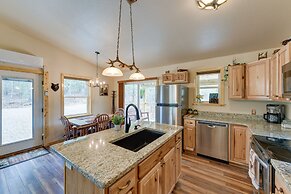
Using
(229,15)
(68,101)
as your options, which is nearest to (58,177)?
(68,101)

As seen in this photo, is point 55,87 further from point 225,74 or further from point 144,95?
point 225,74

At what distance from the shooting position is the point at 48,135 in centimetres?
391

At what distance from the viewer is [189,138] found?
3.34 meters

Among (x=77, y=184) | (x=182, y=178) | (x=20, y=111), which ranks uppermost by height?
(x=20, y=111)

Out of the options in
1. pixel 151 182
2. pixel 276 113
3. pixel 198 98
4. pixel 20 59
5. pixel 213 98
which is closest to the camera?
pixel 151 182

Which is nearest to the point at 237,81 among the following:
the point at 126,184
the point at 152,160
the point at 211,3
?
the point at 211,3

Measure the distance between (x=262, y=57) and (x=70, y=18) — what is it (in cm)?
382

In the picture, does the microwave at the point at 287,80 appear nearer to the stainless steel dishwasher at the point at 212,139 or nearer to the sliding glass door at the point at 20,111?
the stainless steel dishwasher at the point at 212,139

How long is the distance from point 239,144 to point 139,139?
6.90 ft

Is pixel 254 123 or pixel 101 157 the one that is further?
pixel 254 123

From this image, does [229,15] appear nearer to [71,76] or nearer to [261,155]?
[261,155]

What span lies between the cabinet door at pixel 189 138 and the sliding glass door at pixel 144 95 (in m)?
1.51

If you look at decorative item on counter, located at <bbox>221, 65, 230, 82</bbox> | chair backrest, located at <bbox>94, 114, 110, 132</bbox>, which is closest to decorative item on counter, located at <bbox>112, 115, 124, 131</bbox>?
chair backrest, located at <bbox>94, 114, 110, 132</bbox>

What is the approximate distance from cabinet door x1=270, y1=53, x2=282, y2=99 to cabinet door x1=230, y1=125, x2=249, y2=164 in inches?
32.9
